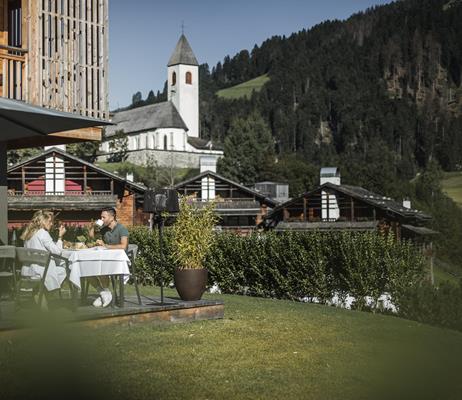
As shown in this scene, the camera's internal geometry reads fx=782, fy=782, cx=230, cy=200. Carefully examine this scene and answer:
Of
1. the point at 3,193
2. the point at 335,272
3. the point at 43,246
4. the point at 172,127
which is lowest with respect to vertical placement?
the point at 335,272

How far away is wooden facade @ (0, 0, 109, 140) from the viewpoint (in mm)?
15586

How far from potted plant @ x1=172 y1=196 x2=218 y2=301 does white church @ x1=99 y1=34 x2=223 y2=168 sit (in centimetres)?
7744

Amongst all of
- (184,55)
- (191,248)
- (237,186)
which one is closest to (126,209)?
(237,186)

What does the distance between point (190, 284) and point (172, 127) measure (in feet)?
322

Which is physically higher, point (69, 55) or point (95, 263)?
point (69, 55)

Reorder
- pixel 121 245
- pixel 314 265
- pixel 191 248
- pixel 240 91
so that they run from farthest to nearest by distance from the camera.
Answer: pixel 240 91, pixel 314 265, pixel 191 248, pixel 121 245

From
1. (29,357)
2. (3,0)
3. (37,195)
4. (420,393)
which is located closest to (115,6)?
(3,0)

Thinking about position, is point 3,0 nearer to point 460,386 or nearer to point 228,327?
point 228,327

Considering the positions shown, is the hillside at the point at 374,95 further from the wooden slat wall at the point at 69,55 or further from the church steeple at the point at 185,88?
the wooden slat wall at the point at 69,55

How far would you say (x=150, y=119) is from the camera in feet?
367

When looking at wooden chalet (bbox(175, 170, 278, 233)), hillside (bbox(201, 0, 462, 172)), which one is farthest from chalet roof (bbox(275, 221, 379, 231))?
hillside (bbox(201, 0, 462, 172))

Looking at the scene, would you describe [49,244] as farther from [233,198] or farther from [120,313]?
[233,198]

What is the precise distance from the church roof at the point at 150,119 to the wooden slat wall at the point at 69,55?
91.8 meters

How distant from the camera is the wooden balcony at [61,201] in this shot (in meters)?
45.4
